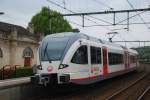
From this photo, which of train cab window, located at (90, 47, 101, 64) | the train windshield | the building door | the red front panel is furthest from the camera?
the building door

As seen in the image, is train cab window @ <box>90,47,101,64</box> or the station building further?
the station building

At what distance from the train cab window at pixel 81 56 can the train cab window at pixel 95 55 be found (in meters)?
1.13

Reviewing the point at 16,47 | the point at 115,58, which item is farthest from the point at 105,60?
the point at 16,47

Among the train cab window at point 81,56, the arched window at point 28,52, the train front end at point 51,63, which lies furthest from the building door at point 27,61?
the train cab window at point 81,56

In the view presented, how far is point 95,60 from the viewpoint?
61.8 feet

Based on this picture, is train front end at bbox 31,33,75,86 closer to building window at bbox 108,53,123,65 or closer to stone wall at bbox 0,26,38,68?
building window at bbox 108,53,123,65

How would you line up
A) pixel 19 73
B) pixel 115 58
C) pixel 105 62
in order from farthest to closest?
1. pixel 19 73
2. pixel 115 58
3. pixel 105 62

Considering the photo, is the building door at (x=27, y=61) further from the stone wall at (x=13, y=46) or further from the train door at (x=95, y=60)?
the train door at (x=95, y=60)

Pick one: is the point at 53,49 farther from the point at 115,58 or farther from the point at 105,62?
the point at 115,58

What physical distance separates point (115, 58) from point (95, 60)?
22.0 feet

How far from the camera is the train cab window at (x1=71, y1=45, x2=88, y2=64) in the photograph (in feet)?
53.7

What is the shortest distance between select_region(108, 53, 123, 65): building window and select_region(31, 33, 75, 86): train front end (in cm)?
700

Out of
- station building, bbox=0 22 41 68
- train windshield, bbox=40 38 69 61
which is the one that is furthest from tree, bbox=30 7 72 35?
train windshield, bbox=40 38 69 61

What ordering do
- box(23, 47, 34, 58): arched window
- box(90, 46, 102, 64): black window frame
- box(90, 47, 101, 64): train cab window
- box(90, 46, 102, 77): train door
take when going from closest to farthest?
box(90, 46, 102, 77): train door
box(90, 46, 102, 64): black window frame
box(90, 47, 101, 64): train cab window
box(23, 47, 34, 58): arched window
